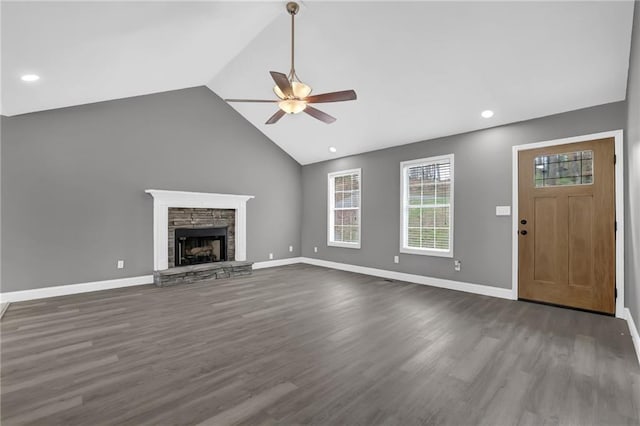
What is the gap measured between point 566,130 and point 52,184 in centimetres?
718

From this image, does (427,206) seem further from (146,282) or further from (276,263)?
(146,282)

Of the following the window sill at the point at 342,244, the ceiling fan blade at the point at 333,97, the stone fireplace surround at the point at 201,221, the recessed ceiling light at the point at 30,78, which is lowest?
the window sill at the point at 342,244

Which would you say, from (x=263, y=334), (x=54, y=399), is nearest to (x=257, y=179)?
(x=263, y=334)

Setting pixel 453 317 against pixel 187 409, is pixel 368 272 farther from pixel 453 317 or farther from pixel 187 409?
pixel 187 409

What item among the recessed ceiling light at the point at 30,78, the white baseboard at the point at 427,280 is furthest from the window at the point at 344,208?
the recessed ceiling light at the point at 30,78

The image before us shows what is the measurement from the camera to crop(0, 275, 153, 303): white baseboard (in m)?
4.17

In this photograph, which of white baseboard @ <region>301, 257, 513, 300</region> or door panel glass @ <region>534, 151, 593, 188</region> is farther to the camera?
white baseboard @ <region>301, 257, 513, 300</region>

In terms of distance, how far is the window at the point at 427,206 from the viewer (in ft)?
16.9

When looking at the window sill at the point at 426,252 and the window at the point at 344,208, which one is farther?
the window at the point at 344,208

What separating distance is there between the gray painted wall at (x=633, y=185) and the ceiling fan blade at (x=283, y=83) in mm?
2877

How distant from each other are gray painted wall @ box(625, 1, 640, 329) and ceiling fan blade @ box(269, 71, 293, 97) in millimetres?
2877

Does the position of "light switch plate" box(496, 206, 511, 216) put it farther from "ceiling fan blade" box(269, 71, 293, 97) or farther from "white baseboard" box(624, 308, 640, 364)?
"ceiling fan blade" box(269, 71, 293, 97)

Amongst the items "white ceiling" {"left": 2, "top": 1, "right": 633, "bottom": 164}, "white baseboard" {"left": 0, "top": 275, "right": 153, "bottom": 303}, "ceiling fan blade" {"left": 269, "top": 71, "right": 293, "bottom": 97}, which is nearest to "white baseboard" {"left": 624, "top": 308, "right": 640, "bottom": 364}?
"white ceiling" {"left": 2, "top": 1, "right": 633, "bottom": 164}

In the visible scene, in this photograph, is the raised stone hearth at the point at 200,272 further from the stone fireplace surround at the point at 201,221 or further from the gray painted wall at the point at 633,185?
the gray painted wall at the point at 633,185
